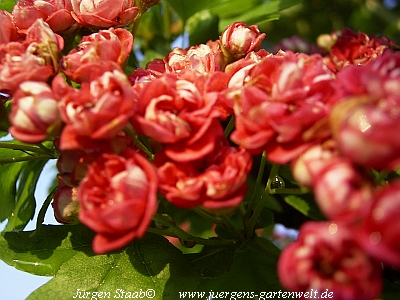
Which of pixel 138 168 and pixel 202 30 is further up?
pixel 138 168

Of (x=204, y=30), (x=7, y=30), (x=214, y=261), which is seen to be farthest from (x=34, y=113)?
(x=204, y=30)

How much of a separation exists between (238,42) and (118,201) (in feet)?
2.14

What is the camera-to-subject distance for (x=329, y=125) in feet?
2.96

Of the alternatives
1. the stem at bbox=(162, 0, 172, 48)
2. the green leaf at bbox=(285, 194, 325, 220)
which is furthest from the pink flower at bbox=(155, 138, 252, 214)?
the stem at bbox=(162, 0, 172, 48)

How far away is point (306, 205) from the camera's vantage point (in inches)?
63.1

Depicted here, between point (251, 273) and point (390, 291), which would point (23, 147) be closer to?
point (251, 273)

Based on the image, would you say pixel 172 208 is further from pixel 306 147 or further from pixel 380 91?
pixel 380 91

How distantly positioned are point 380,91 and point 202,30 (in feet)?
3.94

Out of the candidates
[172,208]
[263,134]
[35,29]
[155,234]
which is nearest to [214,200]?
[263,134]

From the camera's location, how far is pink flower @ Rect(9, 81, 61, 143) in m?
1.01

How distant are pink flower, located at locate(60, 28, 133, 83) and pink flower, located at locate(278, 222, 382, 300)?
1.57ft

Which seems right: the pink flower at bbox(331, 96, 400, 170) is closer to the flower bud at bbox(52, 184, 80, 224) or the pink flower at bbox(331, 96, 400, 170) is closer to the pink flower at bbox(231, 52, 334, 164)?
the pink flower at bbox(231, 52, 334, 164)

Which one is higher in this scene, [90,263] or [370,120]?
[370,120]

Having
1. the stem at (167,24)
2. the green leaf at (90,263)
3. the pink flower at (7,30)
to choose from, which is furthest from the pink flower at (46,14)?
the stem at (167,24)
